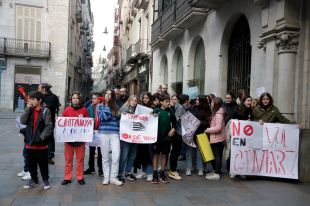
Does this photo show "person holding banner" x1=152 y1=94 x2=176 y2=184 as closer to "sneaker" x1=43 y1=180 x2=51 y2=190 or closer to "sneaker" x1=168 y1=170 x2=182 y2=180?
"sneaker" x1=168 y1=170 x2=182 y2=180

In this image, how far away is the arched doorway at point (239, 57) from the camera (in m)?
10.4

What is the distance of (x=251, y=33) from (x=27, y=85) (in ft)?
71.6

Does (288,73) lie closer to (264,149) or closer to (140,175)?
(264,149)

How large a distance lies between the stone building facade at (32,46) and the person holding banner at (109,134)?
74.3ft

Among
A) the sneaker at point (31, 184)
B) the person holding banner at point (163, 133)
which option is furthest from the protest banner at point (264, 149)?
the sneaker at point (31, 184)

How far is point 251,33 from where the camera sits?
31.6 feet

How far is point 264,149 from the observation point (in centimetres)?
666

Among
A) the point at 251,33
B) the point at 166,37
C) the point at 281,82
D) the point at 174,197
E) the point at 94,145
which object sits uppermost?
the point at 166,37

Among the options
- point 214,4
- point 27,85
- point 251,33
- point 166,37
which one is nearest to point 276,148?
point 251,33

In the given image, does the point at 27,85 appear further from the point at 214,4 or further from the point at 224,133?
the point at 224,133

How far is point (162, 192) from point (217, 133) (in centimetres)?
184

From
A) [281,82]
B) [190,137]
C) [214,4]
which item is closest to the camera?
[190,137]

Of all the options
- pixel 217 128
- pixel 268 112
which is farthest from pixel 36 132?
pixel 268 112

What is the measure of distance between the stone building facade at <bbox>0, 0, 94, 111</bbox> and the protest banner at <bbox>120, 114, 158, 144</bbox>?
2273 centimetres
